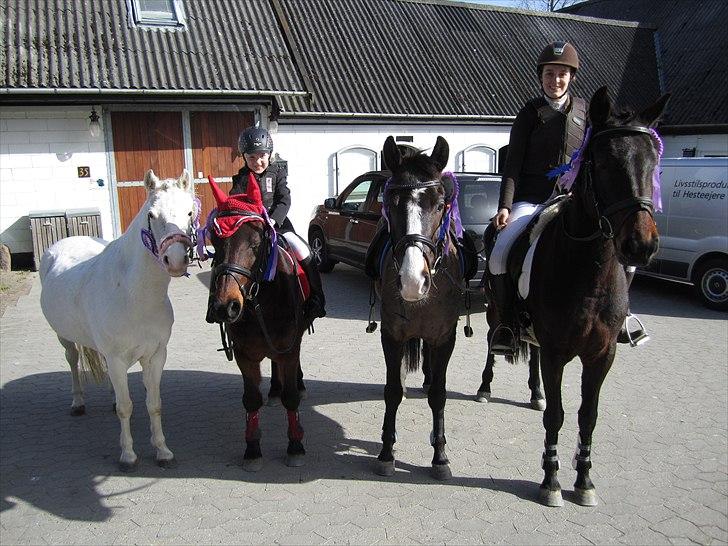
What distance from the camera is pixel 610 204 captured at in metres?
2.96

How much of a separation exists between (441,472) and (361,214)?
21.1ft

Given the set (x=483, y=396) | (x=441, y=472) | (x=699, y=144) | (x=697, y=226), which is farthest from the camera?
(x=699, y=144)

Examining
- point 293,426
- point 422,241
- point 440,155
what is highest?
point 440,155

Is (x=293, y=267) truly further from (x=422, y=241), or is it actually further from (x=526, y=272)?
(x=526, y=272)

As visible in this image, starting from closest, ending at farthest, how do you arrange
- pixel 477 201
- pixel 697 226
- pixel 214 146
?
pixel 477 201 → pixel 697 226 → pixel 214 146

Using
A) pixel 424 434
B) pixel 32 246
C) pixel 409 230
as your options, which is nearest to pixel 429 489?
pixel 424 434

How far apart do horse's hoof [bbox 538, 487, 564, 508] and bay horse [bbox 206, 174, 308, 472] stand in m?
1.75

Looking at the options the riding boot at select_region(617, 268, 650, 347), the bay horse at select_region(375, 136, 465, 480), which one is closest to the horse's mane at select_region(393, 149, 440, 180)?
the bay horse at select_region(375, 136, 465, 480)

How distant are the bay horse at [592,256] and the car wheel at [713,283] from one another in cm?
633

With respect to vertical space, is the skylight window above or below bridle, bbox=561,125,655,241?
above

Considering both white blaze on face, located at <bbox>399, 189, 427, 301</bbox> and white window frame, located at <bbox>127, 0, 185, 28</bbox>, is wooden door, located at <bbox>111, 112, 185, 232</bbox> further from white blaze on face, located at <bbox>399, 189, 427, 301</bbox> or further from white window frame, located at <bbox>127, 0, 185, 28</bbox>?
white blaze on face, located at <bbox>399, 189, 427, 301</bbox>

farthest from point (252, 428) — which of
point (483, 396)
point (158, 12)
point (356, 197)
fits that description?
point (158, 12)

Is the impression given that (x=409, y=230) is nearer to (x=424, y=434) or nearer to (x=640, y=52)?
(x=424, y=434)

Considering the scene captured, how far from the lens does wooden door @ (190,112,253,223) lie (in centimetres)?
1314
